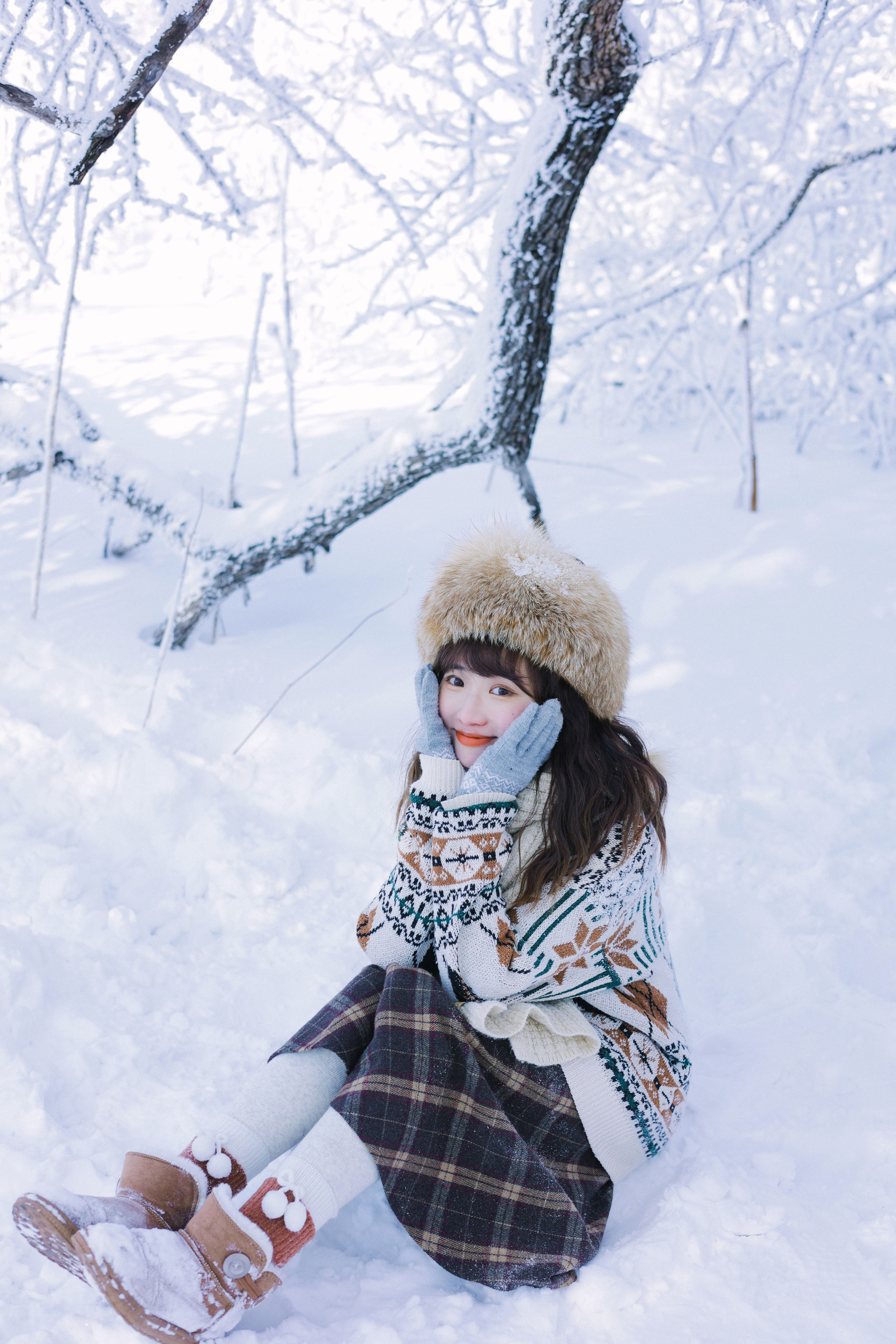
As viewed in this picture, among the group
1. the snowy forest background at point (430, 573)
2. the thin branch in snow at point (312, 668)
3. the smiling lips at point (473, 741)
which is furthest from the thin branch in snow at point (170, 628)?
the smiling lips at point (473, 741)

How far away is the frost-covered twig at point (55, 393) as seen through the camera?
106 inches

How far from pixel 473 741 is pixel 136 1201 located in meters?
0.86

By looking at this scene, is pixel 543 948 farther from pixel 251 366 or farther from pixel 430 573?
pixel 251 366

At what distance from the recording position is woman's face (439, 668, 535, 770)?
1582mm

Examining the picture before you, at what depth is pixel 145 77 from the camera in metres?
1.79

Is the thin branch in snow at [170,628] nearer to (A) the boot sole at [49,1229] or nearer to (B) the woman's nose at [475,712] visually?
(B) the woman's nose at [475,712]

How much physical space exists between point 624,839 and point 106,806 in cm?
156

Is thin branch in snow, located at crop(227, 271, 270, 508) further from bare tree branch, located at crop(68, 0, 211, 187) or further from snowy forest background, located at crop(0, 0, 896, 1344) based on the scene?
bare tree branch, located at crop(68, 0, 211, 187)

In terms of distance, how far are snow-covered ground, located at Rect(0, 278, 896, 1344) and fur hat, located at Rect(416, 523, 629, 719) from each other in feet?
2.56

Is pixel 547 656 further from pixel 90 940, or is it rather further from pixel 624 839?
pixel 90 940

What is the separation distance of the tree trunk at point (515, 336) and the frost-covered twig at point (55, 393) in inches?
19.8

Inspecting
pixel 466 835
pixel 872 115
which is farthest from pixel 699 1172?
pixel 872 115

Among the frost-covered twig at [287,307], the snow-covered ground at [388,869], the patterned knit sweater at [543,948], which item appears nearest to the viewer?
the snow-covered ground at [388,869]

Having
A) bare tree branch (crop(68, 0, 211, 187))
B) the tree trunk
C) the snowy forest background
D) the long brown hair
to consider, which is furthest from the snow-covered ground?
bare tree branch (crop(68, 0, 211, 187))
